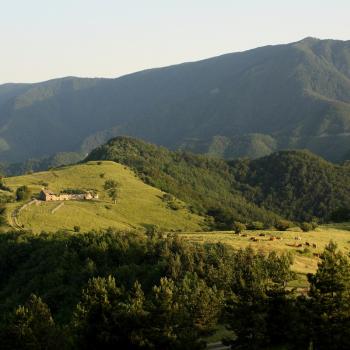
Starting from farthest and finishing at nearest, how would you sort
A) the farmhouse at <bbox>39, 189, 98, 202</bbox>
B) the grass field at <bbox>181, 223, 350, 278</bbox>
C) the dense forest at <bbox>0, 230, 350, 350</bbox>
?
the farmhouse at <bbox>39, 189, 98, 202</bbox>, the grass field at <bbox>181, 223, 350, 278</bbox>, the dense forest at <bbox>0, 230, 350, 350</bbox>

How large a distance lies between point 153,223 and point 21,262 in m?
64.2

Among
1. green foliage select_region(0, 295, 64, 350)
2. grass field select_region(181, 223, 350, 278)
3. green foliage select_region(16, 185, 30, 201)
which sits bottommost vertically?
grass field select_region(181, 223, 350, 278)

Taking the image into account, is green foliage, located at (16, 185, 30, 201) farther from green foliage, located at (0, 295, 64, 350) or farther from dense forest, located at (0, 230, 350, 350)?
green foliage, located at (0, 295, 64, 350)

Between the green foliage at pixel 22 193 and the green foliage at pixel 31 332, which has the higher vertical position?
the green foliage at pixel 31 332

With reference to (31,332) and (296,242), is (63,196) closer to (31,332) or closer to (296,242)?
(296,242)

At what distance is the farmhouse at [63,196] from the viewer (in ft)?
593

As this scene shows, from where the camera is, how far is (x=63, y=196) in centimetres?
18600

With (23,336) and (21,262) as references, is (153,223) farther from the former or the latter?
(23,336)

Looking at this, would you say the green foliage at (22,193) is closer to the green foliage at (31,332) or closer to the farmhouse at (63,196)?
A: the farmhouse at (63,196)

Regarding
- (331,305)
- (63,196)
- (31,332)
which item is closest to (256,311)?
(331,305)

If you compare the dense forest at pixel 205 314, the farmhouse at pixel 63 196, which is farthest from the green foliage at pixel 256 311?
the farmhouse at pixel 63 196

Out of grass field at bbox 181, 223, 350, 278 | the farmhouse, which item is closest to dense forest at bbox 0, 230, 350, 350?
grass field at bbox 181, 223, 350, 278

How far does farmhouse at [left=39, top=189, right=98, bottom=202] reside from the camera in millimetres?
180625

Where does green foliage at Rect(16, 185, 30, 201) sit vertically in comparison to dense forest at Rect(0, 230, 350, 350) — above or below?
below
